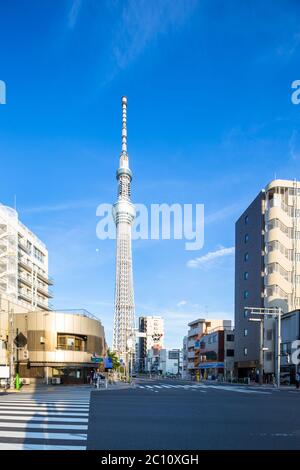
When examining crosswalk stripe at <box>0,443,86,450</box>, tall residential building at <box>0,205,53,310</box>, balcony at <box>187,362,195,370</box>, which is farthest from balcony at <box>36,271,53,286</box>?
crosswalk stripe at <box>0,443,86,450</box>

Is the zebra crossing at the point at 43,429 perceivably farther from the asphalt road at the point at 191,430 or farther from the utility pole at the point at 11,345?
the utility pole at the point at 11,345

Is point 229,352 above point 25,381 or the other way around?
the other way around

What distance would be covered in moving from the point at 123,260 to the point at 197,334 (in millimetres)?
35902

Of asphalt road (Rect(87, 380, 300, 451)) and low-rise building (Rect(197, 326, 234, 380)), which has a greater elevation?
asphalt road (Rect(87, 380, 300, 451))

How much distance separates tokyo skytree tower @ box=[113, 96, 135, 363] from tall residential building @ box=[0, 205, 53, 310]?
58230mm

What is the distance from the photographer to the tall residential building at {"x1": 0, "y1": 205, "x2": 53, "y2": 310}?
66.6 meters

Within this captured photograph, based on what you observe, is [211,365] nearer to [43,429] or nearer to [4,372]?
[4,372]

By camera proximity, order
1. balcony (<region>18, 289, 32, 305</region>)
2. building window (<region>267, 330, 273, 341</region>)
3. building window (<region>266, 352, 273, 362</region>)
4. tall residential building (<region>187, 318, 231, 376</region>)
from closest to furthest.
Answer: building window (<region>266, 352, 273, 362</region>), building window (<region>267, 330, 273, 341</region>), balcony (<region>18, 289, 32, 305</region>), tall residential building (<region>187, 318, 231, 376</region>)

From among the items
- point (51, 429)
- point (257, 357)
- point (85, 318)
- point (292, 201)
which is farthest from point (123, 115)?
point (51, 429)

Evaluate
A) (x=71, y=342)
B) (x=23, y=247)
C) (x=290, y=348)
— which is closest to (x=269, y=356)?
(x=290, y=348)

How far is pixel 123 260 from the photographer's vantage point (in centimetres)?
14462

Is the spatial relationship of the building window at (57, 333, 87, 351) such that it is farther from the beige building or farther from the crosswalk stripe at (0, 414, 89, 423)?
the crosswalk stripe at (0, 414, 89, 423)
